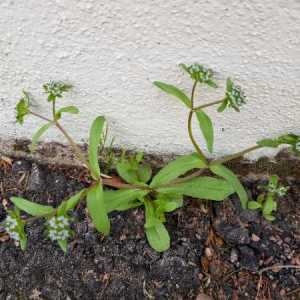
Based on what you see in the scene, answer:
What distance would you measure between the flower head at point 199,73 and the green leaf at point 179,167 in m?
0.29

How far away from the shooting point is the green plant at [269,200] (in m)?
1.59

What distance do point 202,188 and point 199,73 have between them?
16.8 inches

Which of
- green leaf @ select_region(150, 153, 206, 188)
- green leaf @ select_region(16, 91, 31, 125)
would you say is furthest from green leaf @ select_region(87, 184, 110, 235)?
green leaf @ select_region(16, 91, 31, 125)

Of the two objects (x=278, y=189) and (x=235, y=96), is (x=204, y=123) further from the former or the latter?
(x=278, y=189)

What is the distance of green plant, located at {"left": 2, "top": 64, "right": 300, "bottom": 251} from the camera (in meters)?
1.28

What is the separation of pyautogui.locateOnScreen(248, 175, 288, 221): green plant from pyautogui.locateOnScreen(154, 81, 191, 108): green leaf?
1.61ft

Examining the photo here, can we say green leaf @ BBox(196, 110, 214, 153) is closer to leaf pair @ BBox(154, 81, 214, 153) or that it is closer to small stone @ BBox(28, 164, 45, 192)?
leaf pair @ BBox(154, 81, 214, 153)

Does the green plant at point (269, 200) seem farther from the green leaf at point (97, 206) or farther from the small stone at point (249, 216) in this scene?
the green leaf at point (97, 206)

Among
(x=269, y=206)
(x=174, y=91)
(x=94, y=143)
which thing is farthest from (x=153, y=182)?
(x=269, y=206)

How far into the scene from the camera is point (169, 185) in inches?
58.7

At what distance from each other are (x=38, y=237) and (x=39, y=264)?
0.31 feet

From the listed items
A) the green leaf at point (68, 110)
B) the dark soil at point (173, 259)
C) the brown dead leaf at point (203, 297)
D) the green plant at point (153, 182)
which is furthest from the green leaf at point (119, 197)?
the brown dead leaf at point (203, 297)

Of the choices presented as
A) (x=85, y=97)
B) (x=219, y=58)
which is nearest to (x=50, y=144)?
(x=85, y=97)

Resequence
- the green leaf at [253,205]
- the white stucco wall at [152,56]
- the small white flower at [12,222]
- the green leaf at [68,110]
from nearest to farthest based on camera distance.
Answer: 1. the white stucco wall at [152,56]
2. the small white flower at [12,222]
3. the green leaf at [68,110]
4. the green leaf at [253,205]
